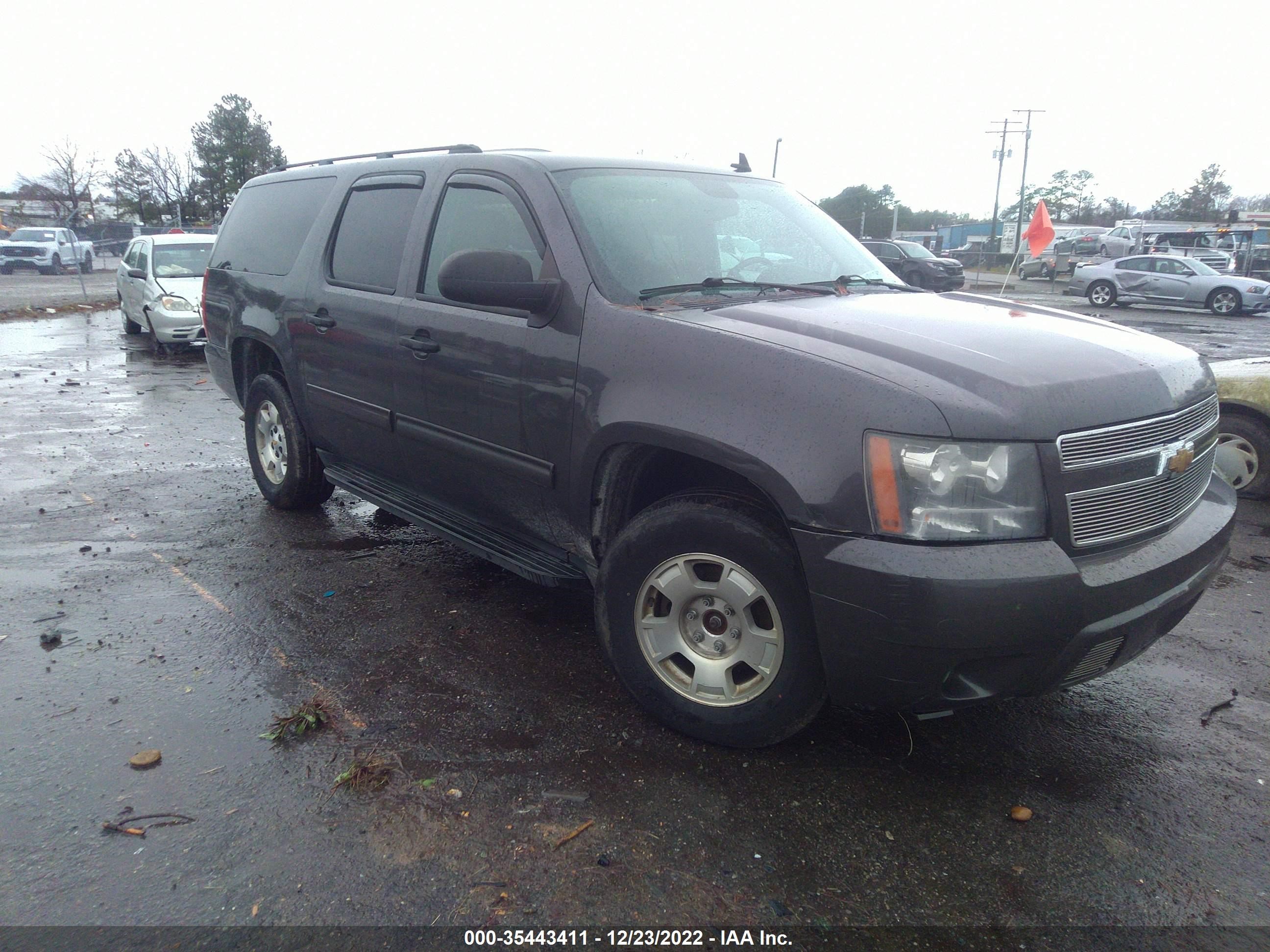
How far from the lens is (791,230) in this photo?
4.02m

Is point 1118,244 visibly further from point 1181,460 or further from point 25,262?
point 25,262

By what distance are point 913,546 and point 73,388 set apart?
413 inches

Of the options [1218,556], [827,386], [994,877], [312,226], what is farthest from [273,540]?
[1218,556]

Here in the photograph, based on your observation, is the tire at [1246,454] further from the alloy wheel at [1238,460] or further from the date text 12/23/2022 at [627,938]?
the date text 12/23/2022 at [627,938]

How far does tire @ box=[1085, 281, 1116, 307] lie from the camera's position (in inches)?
964

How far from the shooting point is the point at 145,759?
2914 millimetres

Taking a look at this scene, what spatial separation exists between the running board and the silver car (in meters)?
24.9

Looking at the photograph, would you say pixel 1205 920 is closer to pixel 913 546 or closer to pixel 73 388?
pixel 913 546

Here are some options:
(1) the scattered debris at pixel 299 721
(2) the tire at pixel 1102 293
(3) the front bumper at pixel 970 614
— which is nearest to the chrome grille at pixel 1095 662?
(3) the front bumper at pixel 970 614

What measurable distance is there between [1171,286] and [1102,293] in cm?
165

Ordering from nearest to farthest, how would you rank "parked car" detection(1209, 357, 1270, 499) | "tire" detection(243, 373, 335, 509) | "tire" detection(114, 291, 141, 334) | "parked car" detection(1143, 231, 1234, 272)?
"tire" detection(243, 373, 335, 509)
"parked car" detection(1209, 357, 1270, 499)
"tire" detection(114, 291, 141, 334)
"parked car" detection(1143, 231, 1234, 272)

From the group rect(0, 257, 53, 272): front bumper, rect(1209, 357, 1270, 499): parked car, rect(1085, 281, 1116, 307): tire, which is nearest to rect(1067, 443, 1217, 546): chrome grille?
rect(1209, 357, 1270, 499): parked car

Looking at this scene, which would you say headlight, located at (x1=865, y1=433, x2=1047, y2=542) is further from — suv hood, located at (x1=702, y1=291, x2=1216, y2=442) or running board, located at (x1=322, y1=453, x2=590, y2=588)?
running board, located at (x1=322, y1=453, x2=590, y2=588)

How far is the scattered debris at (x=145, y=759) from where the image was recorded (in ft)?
9.48
